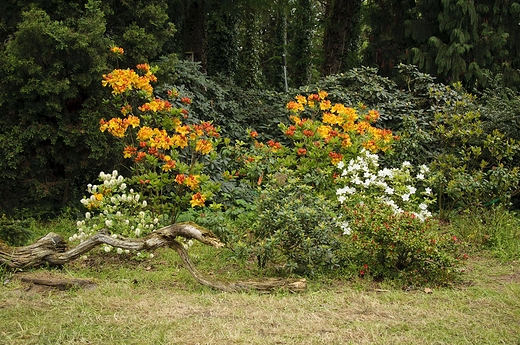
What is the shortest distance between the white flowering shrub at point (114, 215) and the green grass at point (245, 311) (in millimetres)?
388

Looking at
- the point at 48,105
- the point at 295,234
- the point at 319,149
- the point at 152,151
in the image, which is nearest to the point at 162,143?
the point at 152,151

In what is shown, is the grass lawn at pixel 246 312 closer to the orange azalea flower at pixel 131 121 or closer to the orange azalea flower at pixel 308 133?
the orange azalea flower at pixel 131 121

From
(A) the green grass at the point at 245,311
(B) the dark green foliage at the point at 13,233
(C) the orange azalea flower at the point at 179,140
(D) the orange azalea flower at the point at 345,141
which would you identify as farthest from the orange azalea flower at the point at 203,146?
(B) the dark green foliage at the point at 13,233

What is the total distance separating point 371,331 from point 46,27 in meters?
4.54

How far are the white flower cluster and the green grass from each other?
101 centimetres

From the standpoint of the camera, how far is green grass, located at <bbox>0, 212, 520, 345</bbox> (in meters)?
3.34

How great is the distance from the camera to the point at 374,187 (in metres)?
5.73

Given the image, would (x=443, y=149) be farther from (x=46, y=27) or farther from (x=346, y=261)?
(x=46, y=27)

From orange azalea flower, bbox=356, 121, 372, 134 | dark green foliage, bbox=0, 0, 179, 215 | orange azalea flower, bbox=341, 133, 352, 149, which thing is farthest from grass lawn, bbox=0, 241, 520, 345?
orange azalea flower, bbox=356, 121, 372, 134

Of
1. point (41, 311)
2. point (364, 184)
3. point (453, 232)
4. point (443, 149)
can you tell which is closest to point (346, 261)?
point (364, 184)

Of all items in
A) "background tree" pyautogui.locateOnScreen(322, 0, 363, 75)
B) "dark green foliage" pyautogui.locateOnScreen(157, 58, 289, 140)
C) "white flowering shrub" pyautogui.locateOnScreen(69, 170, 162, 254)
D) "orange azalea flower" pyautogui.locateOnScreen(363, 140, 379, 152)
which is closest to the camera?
"white flowering shrub" pyautogui.locateOnScreen(69, 170, 162, 254)

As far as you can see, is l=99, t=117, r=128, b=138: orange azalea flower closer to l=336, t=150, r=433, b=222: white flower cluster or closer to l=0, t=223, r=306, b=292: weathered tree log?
l=0, t=223, r=306, b=292: weathered tree log

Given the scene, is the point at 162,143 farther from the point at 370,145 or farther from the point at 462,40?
the point at 462,40

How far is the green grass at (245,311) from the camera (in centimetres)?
334
